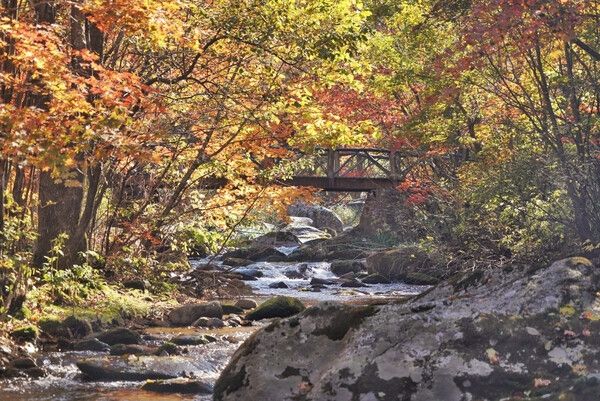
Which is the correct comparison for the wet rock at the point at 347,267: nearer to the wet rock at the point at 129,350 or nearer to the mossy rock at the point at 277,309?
the mossy rock at the point at 277,309

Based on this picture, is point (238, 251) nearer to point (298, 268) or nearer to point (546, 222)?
point (298, 268)

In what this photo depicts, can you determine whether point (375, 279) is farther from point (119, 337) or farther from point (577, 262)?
point (577, 262)

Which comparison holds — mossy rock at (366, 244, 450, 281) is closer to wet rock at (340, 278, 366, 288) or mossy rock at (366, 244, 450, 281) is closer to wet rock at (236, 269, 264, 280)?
wet rock at (340, 278, 366, 288)

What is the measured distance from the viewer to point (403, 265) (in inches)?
862

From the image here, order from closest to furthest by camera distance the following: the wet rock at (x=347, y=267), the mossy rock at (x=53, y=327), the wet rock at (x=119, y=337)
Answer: the wet rock at (x=119, y=337) → the mossy rock at (x=53, y=327) → the wet rock at (x=347, y=267)

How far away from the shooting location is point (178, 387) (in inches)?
314

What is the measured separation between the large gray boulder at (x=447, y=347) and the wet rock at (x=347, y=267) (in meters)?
17.4

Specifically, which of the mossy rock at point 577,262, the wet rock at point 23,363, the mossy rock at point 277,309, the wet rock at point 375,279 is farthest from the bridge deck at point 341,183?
the mossy rock at point 577,262

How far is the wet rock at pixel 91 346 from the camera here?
10258 millimetres

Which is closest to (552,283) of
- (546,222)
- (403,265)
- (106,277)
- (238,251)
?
(546,222)

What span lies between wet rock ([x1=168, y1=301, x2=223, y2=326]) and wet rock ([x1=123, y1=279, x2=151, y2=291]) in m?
1.34

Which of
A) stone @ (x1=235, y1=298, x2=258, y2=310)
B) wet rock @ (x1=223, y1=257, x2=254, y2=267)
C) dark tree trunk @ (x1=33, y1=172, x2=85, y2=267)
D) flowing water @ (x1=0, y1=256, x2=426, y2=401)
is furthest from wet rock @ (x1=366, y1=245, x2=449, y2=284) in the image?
dark tree trunk @ (x1=33, y1=172, x2=85, y2=267)

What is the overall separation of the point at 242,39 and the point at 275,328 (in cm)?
612

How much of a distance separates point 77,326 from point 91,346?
965 mm
